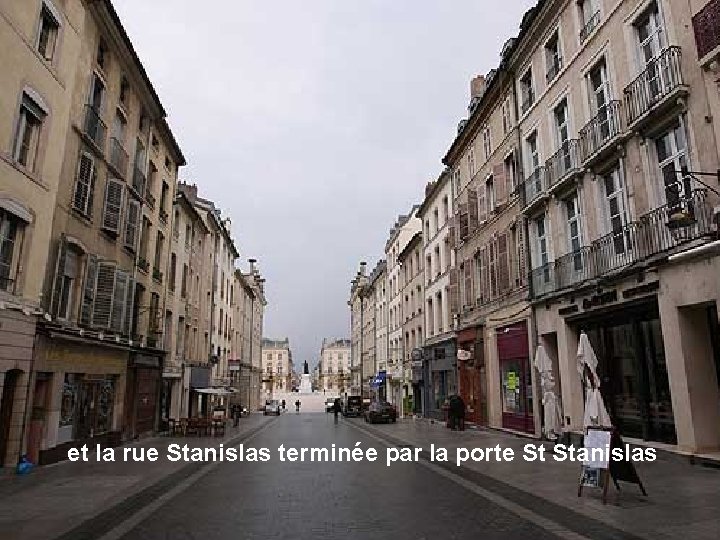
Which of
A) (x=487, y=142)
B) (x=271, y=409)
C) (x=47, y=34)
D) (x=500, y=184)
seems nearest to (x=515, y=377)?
(x=500, y=184)

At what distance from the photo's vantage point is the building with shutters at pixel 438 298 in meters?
29.4

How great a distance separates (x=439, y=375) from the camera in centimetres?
3158

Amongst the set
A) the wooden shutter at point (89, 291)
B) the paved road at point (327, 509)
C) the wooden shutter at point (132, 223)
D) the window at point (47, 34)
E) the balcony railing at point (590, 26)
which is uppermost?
the balcony railing at point (590, 26)

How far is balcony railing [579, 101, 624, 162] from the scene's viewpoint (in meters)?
14.2

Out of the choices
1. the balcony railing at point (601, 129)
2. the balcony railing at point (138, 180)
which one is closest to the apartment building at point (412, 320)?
the balcony railing at point (138, 180)

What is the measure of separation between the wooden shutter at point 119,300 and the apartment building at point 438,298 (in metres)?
15.9

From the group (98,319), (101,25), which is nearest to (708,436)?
(98,319)

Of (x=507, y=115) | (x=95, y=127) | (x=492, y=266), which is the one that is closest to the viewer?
(x=95, y=127)

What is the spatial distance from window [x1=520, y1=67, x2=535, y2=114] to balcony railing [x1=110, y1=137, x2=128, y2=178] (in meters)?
15.0

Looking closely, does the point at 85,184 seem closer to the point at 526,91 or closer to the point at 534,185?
the point at 534,185

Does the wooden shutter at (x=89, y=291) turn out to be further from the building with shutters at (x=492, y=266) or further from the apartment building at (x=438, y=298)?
the apartment building at (x=438, y=298)

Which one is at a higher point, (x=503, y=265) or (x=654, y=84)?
(x=654, y=84)

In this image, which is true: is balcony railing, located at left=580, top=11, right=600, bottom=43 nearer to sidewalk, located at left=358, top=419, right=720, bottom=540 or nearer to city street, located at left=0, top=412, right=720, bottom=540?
sidewalk, located at left=358, top=419, right=720, bottom=540

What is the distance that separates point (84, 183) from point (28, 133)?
9.71ft
